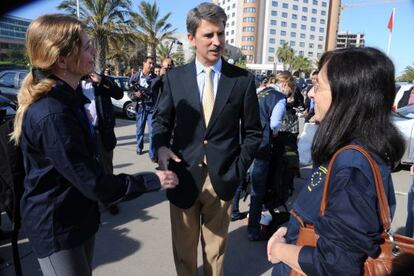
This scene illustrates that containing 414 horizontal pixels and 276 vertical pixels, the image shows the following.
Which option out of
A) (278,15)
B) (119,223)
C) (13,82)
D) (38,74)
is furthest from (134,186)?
(278,15)

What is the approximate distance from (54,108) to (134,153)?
228 inches

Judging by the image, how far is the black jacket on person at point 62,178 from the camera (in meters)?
1.41

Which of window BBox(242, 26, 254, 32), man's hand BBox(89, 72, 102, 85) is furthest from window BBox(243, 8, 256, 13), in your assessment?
man's hand BBox(89, 72, 102, 85)

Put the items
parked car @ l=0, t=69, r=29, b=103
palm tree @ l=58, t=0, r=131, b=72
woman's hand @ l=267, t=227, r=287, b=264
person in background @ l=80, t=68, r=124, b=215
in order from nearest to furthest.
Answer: woman's hand @ l=267, t=227, r=287, b=264, person in background @ l=80, t=68, r=124, b=215, parked car @ l=0, t=69, r=29, b=103, palm tree @ l=58, t=0, r=131, b=72

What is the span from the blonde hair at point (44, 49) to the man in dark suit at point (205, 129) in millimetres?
818

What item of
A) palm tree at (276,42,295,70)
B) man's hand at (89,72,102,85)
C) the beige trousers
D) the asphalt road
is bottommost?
the asphalt road

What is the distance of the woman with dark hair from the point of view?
1.02 meters

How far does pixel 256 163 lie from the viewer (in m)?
3.68

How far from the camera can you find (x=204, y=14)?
2152mm

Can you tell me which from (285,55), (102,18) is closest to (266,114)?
(102,18)

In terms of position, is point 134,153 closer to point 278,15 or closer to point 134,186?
point 134,186

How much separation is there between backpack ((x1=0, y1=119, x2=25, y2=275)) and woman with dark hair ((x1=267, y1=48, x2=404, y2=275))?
1373mm

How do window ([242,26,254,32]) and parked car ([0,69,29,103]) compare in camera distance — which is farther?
window ([242,26,254,32])

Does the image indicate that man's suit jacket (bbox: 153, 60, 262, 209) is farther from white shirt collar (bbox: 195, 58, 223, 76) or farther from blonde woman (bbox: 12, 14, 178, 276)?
blonde woman (bbox: 12, 14, 178, 276)
